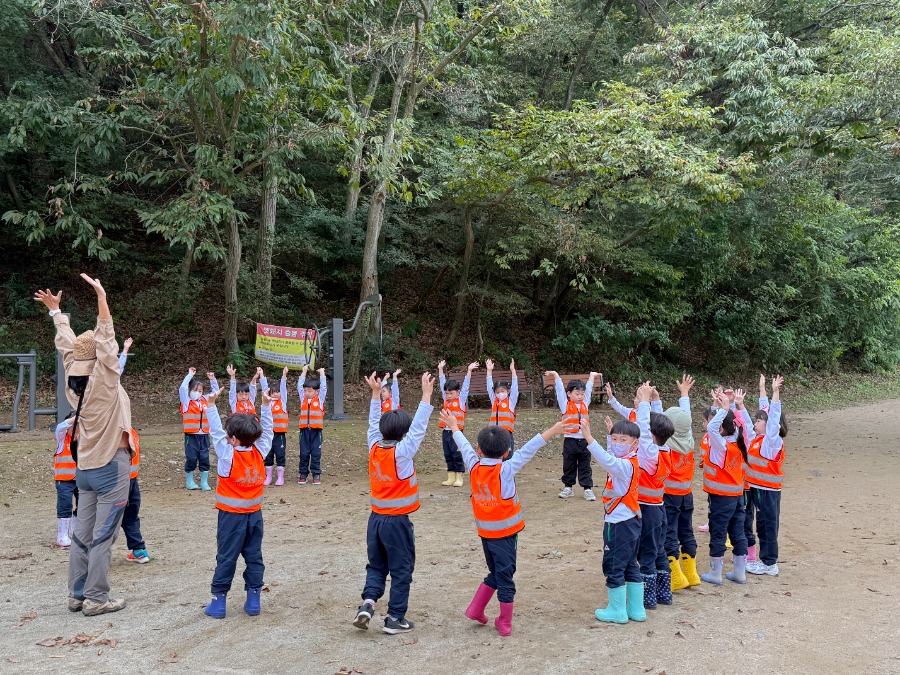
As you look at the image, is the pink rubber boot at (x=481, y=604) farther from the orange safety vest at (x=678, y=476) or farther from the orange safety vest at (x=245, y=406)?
the orange safety vest at (x=245, y=406)

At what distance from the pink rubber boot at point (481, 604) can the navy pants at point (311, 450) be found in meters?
5.53

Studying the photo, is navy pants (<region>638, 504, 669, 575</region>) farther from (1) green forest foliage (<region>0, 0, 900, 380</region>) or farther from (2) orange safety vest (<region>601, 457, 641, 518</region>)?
(1) green forest foliage (<region>0, 0, 900, 380</region>)

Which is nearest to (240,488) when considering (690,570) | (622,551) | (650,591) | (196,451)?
(622,551)

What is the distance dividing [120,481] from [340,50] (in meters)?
11.6

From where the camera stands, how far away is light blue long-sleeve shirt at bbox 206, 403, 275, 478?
5137 millimetres

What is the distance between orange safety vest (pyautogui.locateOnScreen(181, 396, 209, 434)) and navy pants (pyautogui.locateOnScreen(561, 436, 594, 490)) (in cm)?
492

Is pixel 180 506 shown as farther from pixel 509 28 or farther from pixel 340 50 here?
pixel 509 28

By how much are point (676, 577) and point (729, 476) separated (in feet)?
3.18

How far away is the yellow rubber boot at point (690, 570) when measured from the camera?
6.07 m

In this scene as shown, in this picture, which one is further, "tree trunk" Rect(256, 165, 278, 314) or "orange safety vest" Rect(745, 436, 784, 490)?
"tree trunk" Rect(256, 165, 278, 314)

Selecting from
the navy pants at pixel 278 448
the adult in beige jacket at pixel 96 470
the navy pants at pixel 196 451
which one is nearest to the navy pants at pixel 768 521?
the adult in beige jacket at pixel 96 470

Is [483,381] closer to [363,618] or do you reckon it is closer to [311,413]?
[311,413]

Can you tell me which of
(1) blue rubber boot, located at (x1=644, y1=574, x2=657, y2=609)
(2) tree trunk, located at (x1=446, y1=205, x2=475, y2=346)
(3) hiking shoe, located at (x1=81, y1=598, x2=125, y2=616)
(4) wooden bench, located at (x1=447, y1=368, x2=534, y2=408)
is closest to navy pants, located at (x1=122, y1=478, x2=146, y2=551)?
(3) hiking shoe, located at (x1=81, y1=598, x2=125, y2=616)

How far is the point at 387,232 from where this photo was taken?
63.6ft
